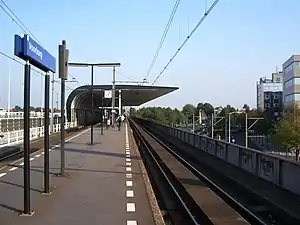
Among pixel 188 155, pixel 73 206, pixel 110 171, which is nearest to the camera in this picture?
pixel 73 206

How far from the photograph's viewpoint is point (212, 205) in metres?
13.8

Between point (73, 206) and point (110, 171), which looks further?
point (110, 171)

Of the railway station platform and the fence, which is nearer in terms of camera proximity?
the railway station platform

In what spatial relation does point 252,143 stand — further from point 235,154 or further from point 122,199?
point 122,199

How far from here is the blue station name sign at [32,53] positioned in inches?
361

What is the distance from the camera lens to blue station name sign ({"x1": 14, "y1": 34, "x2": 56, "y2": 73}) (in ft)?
30.1

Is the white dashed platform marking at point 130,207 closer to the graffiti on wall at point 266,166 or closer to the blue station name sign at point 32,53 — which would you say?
the blue station name sign at point 32,53

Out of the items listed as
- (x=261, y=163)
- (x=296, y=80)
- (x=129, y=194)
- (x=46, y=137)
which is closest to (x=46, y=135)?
(x=46, y=137)

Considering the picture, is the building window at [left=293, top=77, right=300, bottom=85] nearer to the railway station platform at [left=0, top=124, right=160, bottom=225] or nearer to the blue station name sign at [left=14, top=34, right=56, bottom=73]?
the railway station platform at [left=0, top=124, right=160, bottom=225]

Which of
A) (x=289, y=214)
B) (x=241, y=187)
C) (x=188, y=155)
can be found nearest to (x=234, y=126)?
(x=188, y=155)

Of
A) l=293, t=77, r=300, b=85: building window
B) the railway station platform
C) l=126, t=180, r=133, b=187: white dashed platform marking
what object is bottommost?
l=126, t=180, r=133, b=187: white dashed platform marking

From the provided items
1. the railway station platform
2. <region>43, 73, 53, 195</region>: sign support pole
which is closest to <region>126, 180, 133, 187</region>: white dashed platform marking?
the railway station platform

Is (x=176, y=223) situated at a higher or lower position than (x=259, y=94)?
lower

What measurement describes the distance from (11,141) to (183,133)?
18.9 meters
